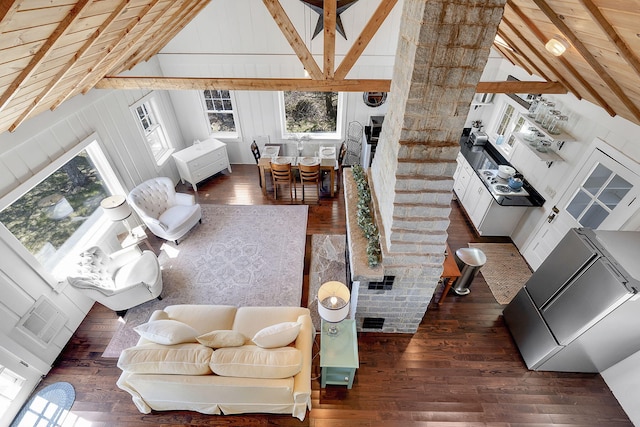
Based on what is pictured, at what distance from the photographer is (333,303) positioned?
283cm

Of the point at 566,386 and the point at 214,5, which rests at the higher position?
the point at 214,5

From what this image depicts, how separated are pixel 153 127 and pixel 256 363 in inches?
202

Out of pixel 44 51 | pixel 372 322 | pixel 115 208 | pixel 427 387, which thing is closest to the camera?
pixel 44 51

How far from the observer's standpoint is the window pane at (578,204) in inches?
145

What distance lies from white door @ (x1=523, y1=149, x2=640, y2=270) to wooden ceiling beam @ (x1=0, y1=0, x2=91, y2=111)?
5240mm

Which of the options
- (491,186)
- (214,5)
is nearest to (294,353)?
(491,186)

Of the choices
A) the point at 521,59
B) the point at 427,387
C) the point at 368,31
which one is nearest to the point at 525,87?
the point at 521,59

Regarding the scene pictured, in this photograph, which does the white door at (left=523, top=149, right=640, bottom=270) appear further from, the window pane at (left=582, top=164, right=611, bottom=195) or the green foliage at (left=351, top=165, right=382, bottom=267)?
the green foliage at (left=351, top=165, right=382, bottom=267)

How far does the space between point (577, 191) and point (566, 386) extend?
7.81 feet

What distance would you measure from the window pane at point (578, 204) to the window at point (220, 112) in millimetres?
6137

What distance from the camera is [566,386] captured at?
126 inches

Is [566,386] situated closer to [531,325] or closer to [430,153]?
[531,325]

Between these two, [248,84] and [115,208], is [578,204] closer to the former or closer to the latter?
[248,84]

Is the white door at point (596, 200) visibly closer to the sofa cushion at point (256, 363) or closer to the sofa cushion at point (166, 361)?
the sofa cushion at point (256, 363)
